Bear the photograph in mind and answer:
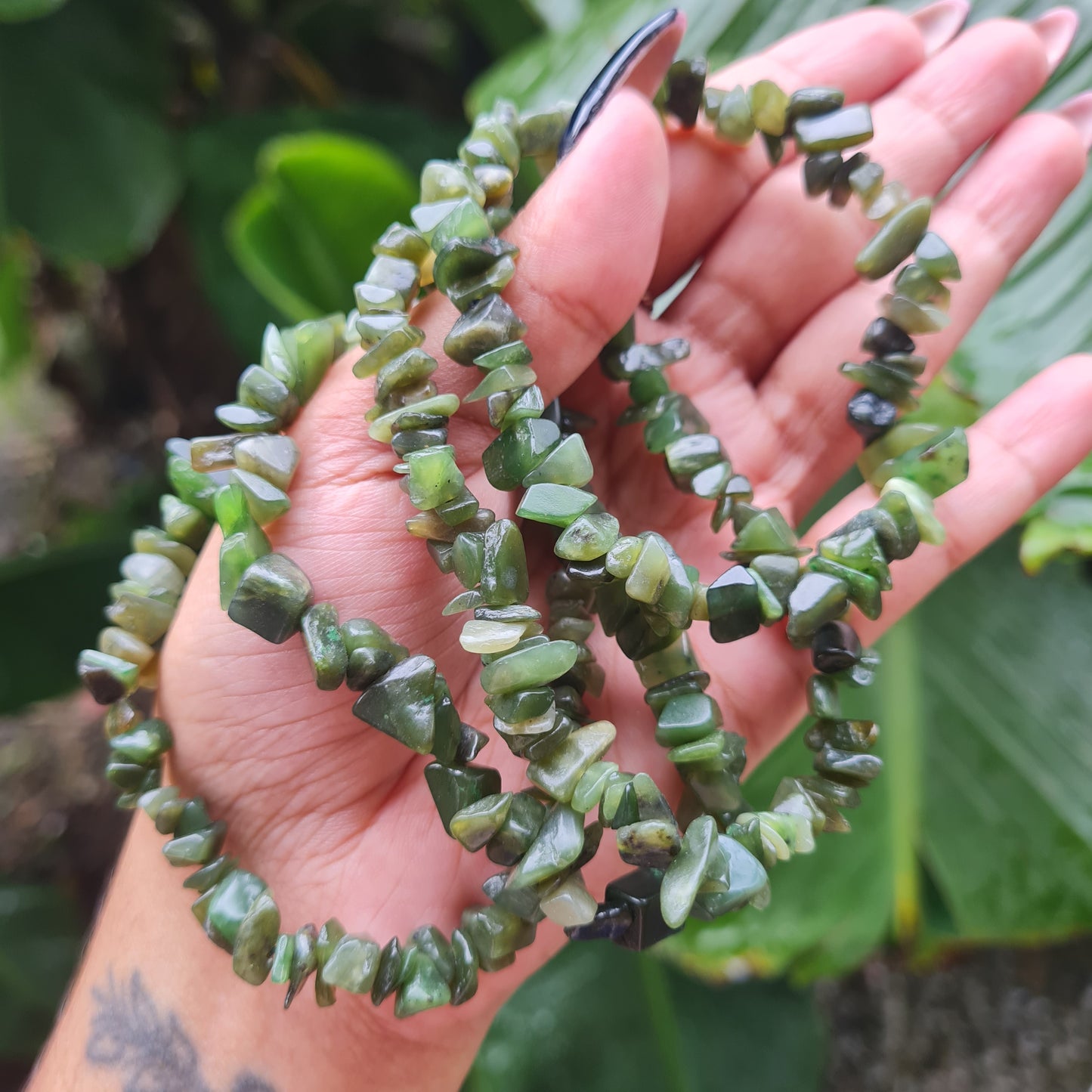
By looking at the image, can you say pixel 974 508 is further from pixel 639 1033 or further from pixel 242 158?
pixel 242 158

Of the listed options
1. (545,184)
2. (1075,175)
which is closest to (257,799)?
(545,184)

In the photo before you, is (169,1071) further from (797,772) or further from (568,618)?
(797,772)

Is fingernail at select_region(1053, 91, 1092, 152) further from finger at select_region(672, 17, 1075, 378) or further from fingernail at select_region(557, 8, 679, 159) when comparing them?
fingernail at select_region(557, 8, 679, 159)

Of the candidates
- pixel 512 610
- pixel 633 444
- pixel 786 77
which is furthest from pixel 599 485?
pixel 786 77

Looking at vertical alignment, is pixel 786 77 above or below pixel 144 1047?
above

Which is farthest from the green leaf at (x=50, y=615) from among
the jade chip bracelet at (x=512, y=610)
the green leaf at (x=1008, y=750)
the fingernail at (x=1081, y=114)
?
the fingernail at (x=1081, y=114)

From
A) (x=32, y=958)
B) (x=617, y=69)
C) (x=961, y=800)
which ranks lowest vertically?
(x=32, y=958)
